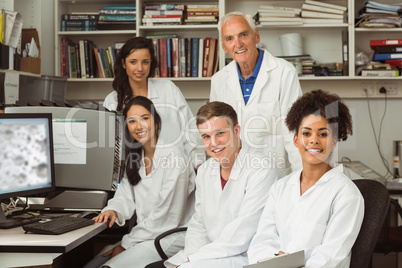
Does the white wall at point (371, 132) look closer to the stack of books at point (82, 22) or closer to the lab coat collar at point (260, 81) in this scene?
the lab coat collar at point (260, 81)

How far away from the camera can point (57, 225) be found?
171cm

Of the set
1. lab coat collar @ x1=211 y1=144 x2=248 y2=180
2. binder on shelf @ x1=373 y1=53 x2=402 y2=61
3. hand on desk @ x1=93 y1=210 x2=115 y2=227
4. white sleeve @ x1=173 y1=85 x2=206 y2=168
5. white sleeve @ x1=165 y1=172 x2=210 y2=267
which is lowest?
white sleeve @ x1=165 y1=172 x2=210 y2=267

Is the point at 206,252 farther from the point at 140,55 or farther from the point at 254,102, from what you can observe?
the point at 140,55

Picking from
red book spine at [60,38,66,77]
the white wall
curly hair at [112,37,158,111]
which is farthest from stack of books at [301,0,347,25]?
red book spine at [60,38,66,77]

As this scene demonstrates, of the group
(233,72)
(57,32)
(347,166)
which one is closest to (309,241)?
(233,72)

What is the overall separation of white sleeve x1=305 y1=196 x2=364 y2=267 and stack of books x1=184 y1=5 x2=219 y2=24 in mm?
2122

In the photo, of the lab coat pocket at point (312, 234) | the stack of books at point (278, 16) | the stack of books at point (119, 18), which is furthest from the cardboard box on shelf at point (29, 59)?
the lab coat pocket at point (312, 234)

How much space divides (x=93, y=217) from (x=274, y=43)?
2085mm

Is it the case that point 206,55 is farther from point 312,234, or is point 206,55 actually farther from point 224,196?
point 312,234

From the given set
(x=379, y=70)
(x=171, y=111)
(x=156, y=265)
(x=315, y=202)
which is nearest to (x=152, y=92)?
(x=171, y=111)

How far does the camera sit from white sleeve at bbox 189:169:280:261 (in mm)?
1722

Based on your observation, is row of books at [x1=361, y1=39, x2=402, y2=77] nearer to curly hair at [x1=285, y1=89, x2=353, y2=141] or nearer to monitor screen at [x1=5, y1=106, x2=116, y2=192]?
curly hair at [x1=285, y1=89, x2=353, y2=141]

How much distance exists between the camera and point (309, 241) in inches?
58.9

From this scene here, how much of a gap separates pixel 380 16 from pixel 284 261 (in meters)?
2.30
